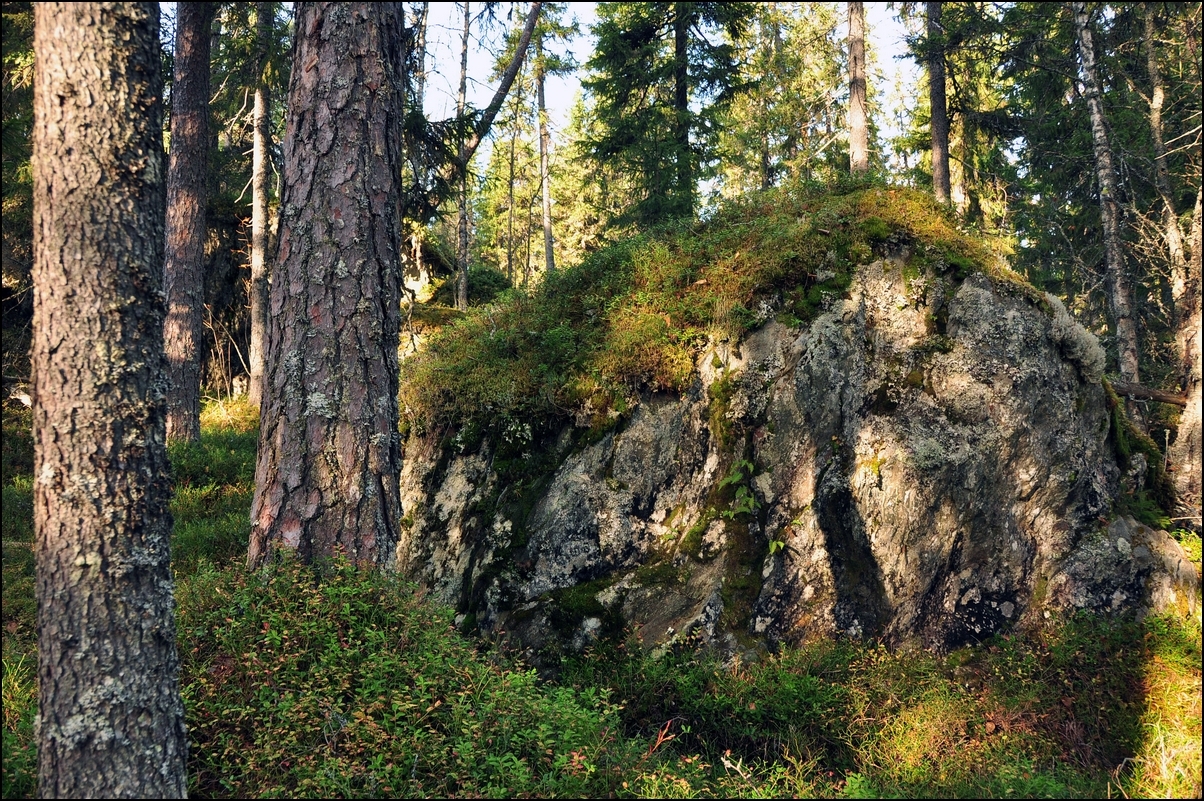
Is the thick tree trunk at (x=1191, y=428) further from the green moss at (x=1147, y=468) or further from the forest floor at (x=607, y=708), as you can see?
the forest floor at (x=607, y=708)

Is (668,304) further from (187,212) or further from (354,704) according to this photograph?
(187,212)

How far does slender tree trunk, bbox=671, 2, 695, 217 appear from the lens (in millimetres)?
18250

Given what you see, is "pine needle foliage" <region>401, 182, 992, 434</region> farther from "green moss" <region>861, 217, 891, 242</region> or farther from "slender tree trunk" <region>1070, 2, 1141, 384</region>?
"slender tree trunk" <region>1070, 2, 1141, 384</region>

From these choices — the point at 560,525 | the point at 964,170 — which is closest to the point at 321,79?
the point at 560,525

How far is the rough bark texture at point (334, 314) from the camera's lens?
19.0ft

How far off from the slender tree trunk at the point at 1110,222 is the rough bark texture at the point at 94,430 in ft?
51.2

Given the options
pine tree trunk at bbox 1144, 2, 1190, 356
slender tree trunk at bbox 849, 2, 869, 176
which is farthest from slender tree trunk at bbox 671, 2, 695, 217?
pine tree trunk at bbox 1144, 2, 1190, 356

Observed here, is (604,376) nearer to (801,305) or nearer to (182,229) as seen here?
(801,305)

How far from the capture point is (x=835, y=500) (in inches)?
298

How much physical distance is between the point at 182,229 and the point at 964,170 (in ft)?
69.2

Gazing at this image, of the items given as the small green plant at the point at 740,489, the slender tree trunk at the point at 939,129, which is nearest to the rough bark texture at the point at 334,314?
the small green plant at the point at 740,489

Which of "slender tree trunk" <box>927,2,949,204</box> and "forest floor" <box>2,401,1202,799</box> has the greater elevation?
"slender tree trunk" <box>927,2,949,204</box>

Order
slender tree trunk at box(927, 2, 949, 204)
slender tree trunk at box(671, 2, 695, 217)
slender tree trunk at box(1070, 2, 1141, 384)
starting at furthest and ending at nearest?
slender tree trunk at box(671, 2, 695, 217) → slender tree trunk at box(927, 2, 949, 204) → slender tree trunk at box(1070, 2, 1141, 384)

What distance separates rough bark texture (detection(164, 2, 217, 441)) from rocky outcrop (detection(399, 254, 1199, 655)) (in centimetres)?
574
